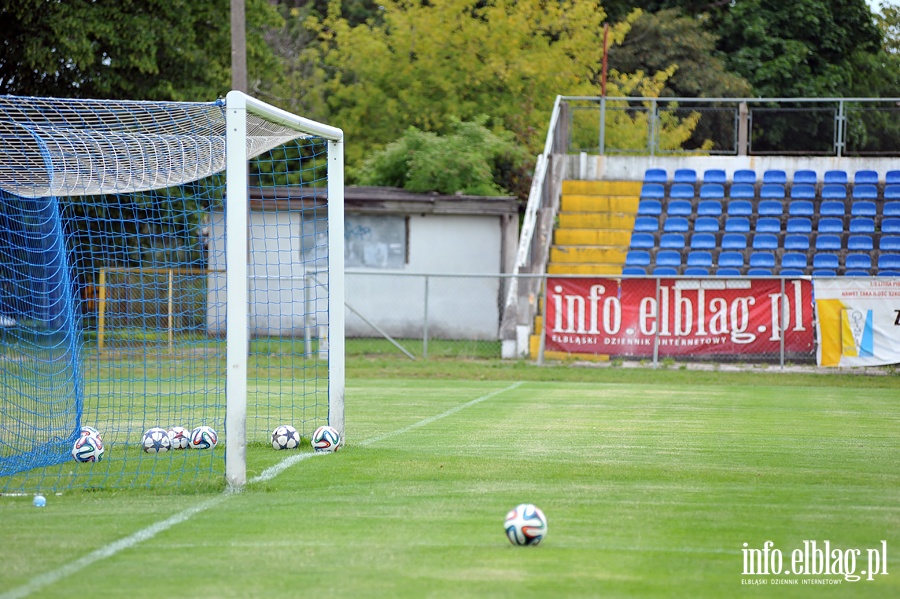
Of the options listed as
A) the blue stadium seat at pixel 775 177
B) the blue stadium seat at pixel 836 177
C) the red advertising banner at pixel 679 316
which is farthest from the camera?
the blue stadium seat at pixel 775 177

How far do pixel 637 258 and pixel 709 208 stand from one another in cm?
261

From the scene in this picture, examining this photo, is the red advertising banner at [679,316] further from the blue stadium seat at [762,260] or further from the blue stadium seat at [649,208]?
the blue stadium seat at [649,208]

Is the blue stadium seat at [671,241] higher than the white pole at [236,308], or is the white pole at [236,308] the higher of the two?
the blue stadium seat at [671,241]

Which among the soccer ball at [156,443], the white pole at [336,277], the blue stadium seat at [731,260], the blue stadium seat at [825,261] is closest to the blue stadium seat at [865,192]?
the blue stadium seat at [825,261]

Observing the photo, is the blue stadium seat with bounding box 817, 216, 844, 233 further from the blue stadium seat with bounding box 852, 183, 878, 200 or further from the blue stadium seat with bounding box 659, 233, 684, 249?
the blue stadium seat with bounding box 659, 233, 684, 249

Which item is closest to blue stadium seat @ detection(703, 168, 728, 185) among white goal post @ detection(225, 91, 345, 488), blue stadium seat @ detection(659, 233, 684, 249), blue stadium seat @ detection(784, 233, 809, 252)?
blue stadium seat @ detection(659, 233, 684, 249)

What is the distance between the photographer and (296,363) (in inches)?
877

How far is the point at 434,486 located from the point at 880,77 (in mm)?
43657

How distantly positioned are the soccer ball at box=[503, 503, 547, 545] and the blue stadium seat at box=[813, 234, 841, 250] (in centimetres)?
1983

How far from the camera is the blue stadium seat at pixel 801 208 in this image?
25406 mm

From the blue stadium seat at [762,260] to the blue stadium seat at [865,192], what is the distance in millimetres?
3137

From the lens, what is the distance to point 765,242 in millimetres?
24641

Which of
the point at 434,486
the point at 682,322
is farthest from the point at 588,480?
the point at 682,322

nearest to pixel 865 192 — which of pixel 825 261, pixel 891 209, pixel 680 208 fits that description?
pixel 891 209
